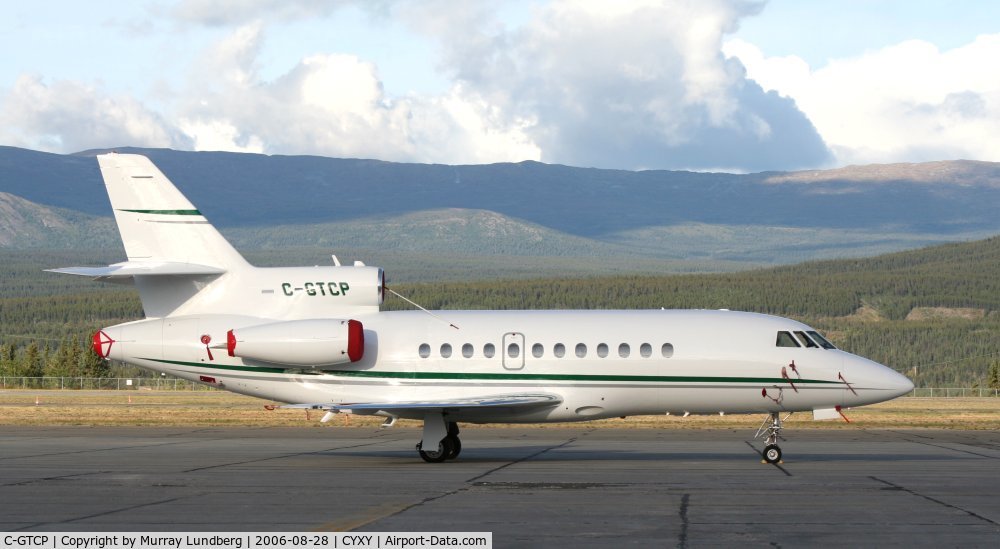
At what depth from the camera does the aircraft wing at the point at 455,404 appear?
27.5 meters

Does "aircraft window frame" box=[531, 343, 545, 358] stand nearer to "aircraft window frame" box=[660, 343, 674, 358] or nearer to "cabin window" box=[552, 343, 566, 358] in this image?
"cabin window" box=[552, 343, 566, 358]

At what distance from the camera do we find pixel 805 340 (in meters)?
29.5

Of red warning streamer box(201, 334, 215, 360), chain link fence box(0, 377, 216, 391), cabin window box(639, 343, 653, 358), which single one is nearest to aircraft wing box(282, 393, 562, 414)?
cabin window box(639, 343, 653, 358)

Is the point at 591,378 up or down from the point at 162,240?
down

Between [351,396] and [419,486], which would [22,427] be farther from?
[419,486]

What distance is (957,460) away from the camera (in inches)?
1195

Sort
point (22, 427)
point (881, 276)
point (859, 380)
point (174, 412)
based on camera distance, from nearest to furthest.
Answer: point (859, 380), point (22, 427), point (174, 412), point (881, 276)

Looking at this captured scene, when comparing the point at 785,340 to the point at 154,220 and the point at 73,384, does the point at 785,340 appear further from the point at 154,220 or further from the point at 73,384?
the point at 73,384

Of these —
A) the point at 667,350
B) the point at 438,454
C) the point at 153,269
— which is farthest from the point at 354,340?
the point at 667,350

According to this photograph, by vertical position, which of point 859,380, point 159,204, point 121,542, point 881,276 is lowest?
point 121,542

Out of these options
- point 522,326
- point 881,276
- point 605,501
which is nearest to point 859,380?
point 522,326

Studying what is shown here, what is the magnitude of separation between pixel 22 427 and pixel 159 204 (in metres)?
18.7

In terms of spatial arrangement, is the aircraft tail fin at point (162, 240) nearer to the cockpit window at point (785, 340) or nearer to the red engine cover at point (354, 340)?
the red engine cover at point (354, 340)

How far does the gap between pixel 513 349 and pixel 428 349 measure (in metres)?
1.92
